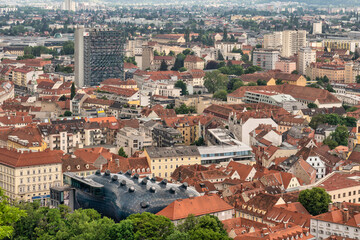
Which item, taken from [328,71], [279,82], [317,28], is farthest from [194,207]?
[317,28]

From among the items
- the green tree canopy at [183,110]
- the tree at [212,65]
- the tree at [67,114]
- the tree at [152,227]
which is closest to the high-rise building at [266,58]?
the tree at [212,65]

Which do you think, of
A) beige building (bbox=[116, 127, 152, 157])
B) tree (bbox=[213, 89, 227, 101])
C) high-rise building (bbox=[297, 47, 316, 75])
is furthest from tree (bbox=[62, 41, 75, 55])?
beige building (bbox=[116, 127, 152, 157])

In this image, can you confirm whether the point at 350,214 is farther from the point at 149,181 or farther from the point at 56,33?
the point at 56,33

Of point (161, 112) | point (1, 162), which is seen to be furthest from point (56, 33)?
point (1, 162)

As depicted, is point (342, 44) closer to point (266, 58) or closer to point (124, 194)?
point (266, 58)

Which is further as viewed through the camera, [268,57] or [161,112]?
[268,57]

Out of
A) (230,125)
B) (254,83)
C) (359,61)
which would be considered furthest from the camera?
(359,61)

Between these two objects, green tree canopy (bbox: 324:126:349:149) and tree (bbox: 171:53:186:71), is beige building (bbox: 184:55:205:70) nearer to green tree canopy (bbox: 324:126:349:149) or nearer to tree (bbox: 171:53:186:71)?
tree (bbox: 171:53:186:71)
